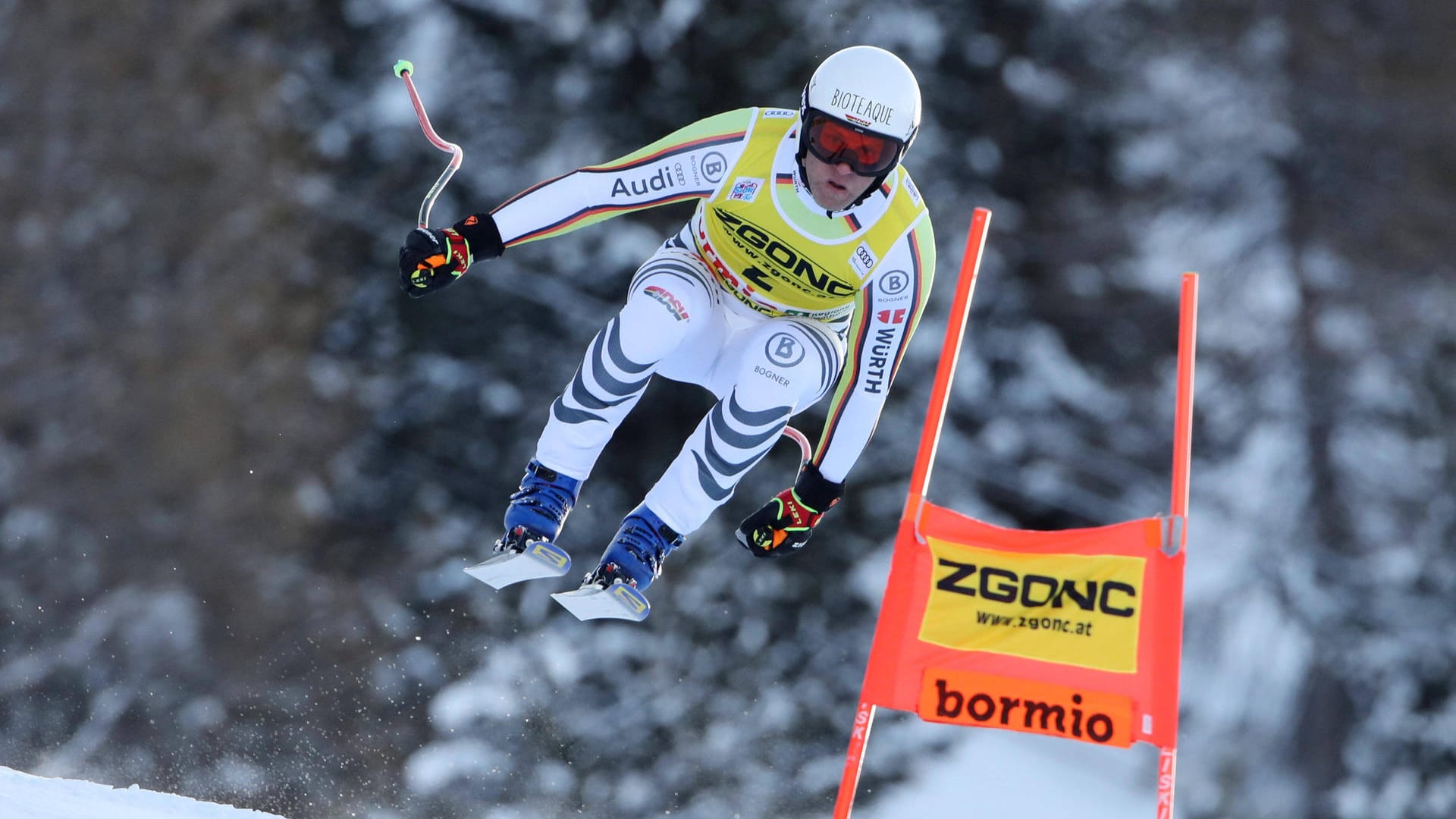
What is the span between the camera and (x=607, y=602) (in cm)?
379

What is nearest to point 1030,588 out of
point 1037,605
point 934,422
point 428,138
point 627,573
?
point 1037,605

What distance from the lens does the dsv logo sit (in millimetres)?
3488

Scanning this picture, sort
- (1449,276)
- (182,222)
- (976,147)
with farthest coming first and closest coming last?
(182,222), (976,147), (1449,276)

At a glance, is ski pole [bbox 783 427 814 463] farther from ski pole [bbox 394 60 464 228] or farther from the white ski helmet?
ski pole [bbox 394 60 464 228]

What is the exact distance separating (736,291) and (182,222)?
6.52 metres

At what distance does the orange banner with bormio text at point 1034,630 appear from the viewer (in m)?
3.40

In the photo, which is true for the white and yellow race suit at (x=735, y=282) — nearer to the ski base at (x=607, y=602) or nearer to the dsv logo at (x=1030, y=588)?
the ski base at (x=607, y=602)

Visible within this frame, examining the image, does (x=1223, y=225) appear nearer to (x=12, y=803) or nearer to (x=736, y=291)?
(x=736, y=291)

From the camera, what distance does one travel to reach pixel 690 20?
28.7 ft

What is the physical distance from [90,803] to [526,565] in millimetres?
1688

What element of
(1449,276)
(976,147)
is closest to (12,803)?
(976,147)

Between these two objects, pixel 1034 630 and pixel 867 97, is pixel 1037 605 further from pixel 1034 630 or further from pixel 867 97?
pixel 867 97

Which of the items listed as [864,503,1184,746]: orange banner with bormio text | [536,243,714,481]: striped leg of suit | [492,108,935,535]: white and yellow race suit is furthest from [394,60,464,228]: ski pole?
[864,503,1184,746]: orange banner with bormio text

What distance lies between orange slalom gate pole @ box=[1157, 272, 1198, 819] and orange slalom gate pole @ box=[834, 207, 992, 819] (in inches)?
22.2
